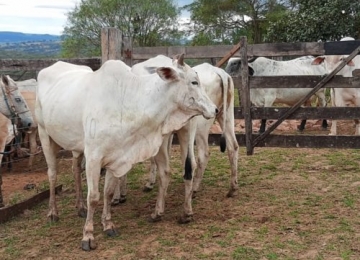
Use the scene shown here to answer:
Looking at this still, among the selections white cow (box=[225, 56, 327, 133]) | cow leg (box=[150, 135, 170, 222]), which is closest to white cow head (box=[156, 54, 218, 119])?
cow leg (box=[150, 135, 170, 222])

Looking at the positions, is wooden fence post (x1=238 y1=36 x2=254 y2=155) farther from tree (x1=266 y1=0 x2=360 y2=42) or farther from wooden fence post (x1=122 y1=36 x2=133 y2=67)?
tree (x1=266 y1=0 x2=360 y2=42)

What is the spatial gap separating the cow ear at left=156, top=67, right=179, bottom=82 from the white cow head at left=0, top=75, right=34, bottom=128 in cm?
360

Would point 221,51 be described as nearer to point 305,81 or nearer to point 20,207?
point 305,81

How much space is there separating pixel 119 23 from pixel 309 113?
1167 inches

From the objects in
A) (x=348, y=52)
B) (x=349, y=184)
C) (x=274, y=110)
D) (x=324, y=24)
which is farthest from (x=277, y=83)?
(x=324, y=24)

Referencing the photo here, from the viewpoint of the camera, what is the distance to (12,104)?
7875 mm

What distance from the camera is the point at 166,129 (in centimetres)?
512

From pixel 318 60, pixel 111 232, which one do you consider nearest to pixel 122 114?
pixel 111 232

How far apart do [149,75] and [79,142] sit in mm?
1032

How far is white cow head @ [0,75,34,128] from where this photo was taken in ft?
25.2

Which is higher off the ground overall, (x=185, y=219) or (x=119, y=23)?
(x=119, y=23)

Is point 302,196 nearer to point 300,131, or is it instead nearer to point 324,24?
point 300,131

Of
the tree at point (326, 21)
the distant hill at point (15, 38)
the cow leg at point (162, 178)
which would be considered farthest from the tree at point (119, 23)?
the cow leg at point (162, 178)

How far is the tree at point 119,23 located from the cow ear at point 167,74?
3050cm
